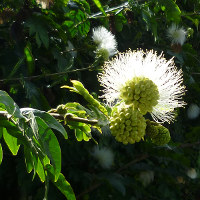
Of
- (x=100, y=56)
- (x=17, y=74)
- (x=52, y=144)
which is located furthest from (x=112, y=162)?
(x=52, y=144)

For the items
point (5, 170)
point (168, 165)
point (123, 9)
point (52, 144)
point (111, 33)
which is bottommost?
point (168, 165)

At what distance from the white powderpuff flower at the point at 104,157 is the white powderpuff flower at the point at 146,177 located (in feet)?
0.97

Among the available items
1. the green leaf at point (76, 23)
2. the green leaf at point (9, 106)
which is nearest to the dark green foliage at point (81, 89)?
the green leaf at point (76, 23)

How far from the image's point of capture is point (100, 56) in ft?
8.44

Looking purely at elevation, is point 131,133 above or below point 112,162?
above

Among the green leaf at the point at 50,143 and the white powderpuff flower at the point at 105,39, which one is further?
the white powderpuff flower at the point at 105,39

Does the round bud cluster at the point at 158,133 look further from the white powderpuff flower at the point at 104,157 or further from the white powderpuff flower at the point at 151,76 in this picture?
the white powderpuff flower at the point at 104,157

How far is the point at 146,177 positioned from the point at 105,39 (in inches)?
49.9

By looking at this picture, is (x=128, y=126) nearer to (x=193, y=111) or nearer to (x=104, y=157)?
(x=104, y=157)

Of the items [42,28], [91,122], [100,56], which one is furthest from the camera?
[100,56]

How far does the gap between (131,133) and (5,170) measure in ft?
5.81

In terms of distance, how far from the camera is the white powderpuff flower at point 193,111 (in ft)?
11.4

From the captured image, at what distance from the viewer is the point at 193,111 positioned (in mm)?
3533

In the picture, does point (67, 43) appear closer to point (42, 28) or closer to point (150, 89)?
point (42, 28)
